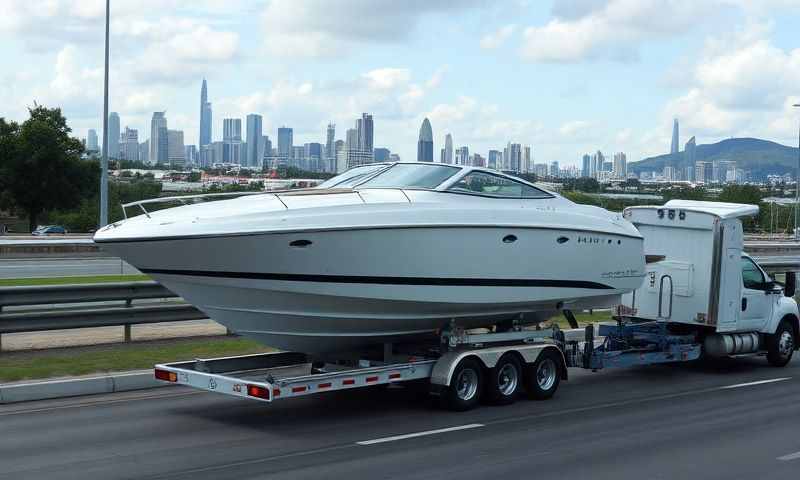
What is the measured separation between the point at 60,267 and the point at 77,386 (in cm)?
1708

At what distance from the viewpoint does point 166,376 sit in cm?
1106

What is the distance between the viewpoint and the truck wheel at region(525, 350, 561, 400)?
496 inches

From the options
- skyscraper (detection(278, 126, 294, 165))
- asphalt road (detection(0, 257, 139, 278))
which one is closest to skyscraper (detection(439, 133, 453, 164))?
asphalt road (detection(0, 257, 139, 278))

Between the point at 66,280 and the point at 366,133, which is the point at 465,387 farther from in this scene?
the point at 66,280

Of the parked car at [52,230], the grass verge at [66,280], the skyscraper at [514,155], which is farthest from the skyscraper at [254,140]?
the skyscraper at [514,155]

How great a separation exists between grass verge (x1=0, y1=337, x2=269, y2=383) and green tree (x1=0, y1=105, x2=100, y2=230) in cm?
3404

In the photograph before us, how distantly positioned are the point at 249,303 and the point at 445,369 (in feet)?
7.99

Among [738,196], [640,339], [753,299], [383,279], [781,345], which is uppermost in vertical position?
[738,196]

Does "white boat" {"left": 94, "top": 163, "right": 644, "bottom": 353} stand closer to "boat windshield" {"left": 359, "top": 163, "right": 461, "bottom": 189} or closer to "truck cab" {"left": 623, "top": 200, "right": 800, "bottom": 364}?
"boat windshield" {"left": 359, "top": 163, "right": 461, "bottom": 189}

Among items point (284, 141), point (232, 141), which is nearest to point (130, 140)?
point (232, 141)

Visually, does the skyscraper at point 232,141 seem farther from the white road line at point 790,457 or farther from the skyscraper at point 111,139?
the white road line at point 790,457

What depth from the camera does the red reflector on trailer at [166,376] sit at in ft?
36.0

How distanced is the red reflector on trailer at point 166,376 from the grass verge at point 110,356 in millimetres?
2191

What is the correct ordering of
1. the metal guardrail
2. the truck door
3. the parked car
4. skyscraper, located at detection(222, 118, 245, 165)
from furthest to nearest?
skyscraper, located at detection(222, 118, 245, 165) → the parked car → the truck door → the metal guardrail
